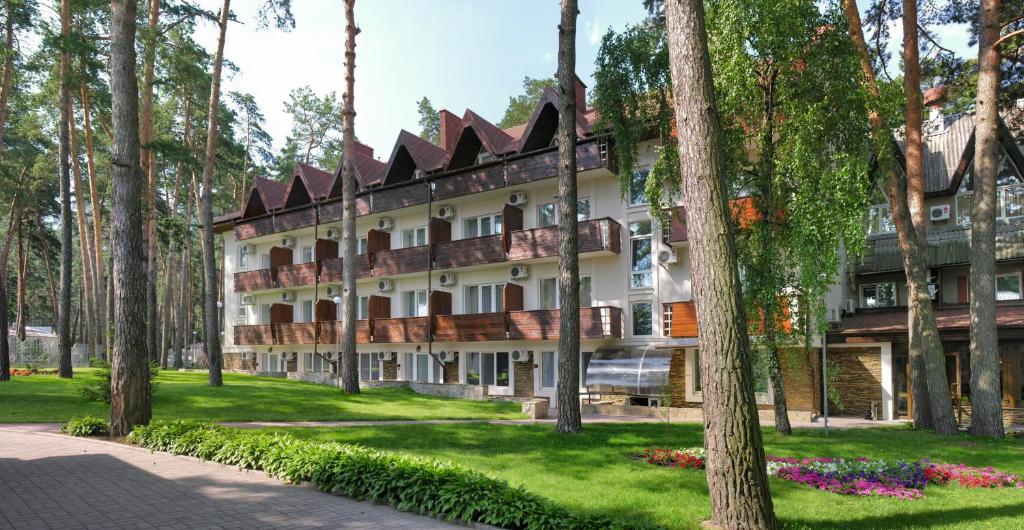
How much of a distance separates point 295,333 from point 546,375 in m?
13.8

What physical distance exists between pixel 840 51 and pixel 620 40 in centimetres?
434

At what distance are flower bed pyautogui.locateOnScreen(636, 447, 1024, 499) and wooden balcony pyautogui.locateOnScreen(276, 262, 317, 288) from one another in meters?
23.8

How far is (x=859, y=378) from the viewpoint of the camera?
2038 cm

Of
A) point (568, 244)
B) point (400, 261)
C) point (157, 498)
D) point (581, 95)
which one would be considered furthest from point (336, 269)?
point (157, 498)

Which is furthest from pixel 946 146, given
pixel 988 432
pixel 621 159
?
pixel 621 159

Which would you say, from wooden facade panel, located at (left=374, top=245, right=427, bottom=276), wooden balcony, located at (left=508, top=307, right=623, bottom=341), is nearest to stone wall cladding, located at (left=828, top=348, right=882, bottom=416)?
wooden balcony, located at (left=508, top=307, right=623, bottom=341)

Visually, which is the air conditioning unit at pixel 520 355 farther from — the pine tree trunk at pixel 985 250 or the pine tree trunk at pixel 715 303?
the pine tree trunk at pixel 715 303

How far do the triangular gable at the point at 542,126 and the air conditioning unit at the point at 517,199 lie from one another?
65.6 inches

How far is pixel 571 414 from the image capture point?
40.8 ft

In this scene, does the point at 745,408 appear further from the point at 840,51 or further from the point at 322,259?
the point at 322,259

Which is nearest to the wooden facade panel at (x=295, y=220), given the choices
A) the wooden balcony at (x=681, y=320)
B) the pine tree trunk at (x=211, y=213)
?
the pine tree trunk at (x=211, y=213)

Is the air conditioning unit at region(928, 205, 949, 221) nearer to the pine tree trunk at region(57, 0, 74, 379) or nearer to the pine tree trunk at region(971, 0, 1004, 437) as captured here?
the pine tree trunk at region(971, 0, 1004, 437)

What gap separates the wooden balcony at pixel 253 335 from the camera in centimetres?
3231

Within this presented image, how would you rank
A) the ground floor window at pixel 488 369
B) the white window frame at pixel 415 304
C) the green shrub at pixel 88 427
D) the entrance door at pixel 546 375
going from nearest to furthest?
1. the green shrub at pixel 88 427
2. the entrance door at pixel 546 375
3. the ground floor window at pixel 488 369
4. the white window frame at pixel 415 304
